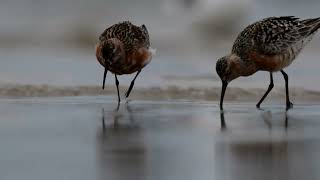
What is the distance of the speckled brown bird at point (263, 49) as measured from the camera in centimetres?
980

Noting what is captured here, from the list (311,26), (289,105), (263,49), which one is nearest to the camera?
(289,105)

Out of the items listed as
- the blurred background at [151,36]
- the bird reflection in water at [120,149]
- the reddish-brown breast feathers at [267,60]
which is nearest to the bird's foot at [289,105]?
the reddish-brown breast feathers at [267,60]

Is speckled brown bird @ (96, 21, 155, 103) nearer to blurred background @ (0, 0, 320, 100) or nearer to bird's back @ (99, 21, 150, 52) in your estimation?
bird's back @ (99, 21, 150, 52)

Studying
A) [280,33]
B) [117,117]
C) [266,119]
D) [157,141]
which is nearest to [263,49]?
[280,33]

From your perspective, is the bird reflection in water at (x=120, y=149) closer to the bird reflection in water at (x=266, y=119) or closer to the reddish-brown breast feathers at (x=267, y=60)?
the bird reflection in water at (x=266, y=119)

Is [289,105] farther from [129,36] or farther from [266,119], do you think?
[129,36]

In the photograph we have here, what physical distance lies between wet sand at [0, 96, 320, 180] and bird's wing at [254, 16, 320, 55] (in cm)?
76

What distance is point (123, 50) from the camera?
417 inches

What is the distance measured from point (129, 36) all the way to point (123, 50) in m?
0.27

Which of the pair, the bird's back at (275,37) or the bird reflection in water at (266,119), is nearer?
the bird reflection in water at (266,119)

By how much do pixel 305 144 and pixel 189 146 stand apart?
95 centimetres

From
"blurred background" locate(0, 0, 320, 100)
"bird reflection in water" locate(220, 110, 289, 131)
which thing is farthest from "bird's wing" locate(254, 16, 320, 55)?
"bird reflection in water" locate(220, 110, 289, 131)

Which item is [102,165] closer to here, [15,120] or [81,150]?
[81,150]

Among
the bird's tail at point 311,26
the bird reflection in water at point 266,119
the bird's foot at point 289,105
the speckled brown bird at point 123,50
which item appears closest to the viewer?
the bird reflection in water at point 266,119
